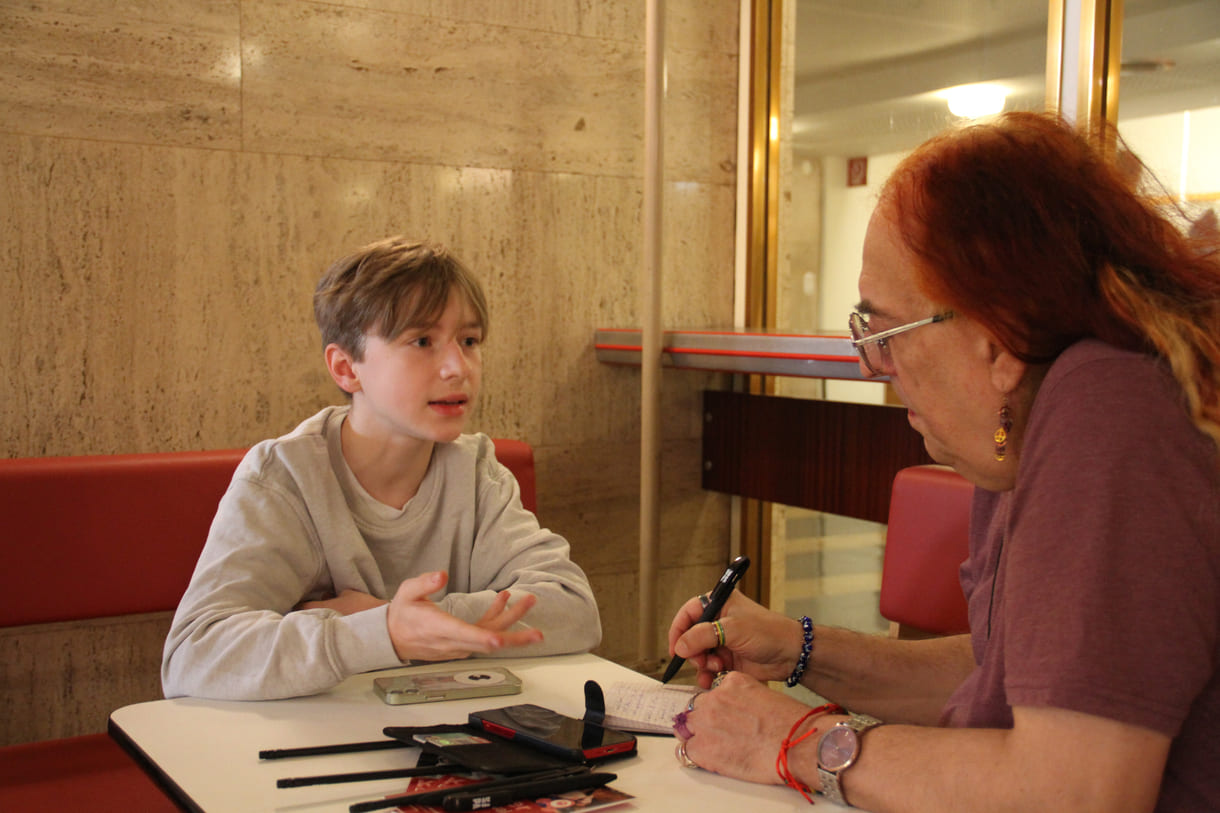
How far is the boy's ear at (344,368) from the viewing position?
6.91 ft

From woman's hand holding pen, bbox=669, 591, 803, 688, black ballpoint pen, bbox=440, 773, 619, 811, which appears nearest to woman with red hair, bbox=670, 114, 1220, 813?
black ballpoint pen, bbox=440, 773, 619, 811

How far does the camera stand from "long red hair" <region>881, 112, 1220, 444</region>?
1.06 m

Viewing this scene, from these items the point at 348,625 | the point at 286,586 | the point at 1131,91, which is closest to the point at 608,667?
the point at 348,625

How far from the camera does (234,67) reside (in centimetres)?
329

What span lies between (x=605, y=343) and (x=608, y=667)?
2.28 m

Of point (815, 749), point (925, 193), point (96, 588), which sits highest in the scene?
point (925, 193)

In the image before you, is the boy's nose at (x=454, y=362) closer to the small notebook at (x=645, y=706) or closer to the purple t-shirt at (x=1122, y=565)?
the small notebook at (x=645, y=706)

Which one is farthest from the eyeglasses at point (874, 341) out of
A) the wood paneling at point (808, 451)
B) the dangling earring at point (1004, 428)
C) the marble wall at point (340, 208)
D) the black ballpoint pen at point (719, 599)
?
the marble wall at point (340, 208)

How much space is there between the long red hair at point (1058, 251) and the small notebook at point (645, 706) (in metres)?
0.62

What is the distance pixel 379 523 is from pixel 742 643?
745 millimetres

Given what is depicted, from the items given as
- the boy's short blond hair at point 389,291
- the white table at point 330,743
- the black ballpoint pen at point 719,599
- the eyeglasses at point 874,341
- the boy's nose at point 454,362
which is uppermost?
the boy's short blond hair at point 389,291

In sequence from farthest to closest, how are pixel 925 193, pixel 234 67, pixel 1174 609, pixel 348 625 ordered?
pixel 234 67 < pixel 348 625 < pixel 925 193 < pixel 1174 609

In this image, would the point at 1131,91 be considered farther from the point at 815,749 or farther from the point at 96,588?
the point at 96,588

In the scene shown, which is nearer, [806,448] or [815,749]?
[815,749]
